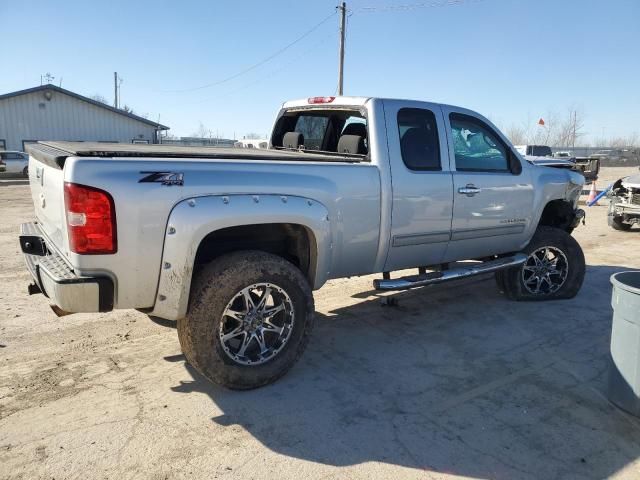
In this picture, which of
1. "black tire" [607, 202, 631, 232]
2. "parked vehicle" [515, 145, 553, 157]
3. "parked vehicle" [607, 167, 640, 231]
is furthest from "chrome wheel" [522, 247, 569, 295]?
"parked vehicle" [515, 145, 553, 157]

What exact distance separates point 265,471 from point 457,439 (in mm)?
1183

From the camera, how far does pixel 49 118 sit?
97.3 ft

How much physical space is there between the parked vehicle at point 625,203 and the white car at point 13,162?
25.7 m

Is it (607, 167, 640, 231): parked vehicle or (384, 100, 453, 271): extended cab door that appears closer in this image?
(384, 100, 453, 271): extended cab door

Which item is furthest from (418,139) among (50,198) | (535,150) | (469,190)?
(535,150)

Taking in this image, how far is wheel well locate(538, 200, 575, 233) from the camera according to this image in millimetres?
5875

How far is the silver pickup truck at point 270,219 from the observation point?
113 inches

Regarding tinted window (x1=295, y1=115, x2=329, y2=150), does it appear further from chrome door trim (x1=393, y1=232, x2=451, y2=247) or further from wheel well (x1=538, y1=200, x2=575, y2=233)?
wheel well (x1=538, y1=200, x2=575, y2=233)

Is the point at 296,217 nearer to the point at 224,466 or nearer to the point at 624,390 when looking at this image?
the point at 224,466

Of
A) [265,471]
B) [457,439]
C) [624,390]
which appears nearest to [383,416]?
[457,439]

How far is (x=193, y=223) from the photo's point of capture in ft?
9.94

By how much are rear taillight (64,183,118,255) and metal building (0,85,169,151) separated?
93.8 feet

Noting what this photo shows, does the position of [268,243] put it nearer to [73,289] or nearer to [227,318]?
[227,318]

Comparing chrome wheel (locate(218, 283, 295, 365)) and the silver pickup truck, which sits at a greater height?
the silver pickup truck
